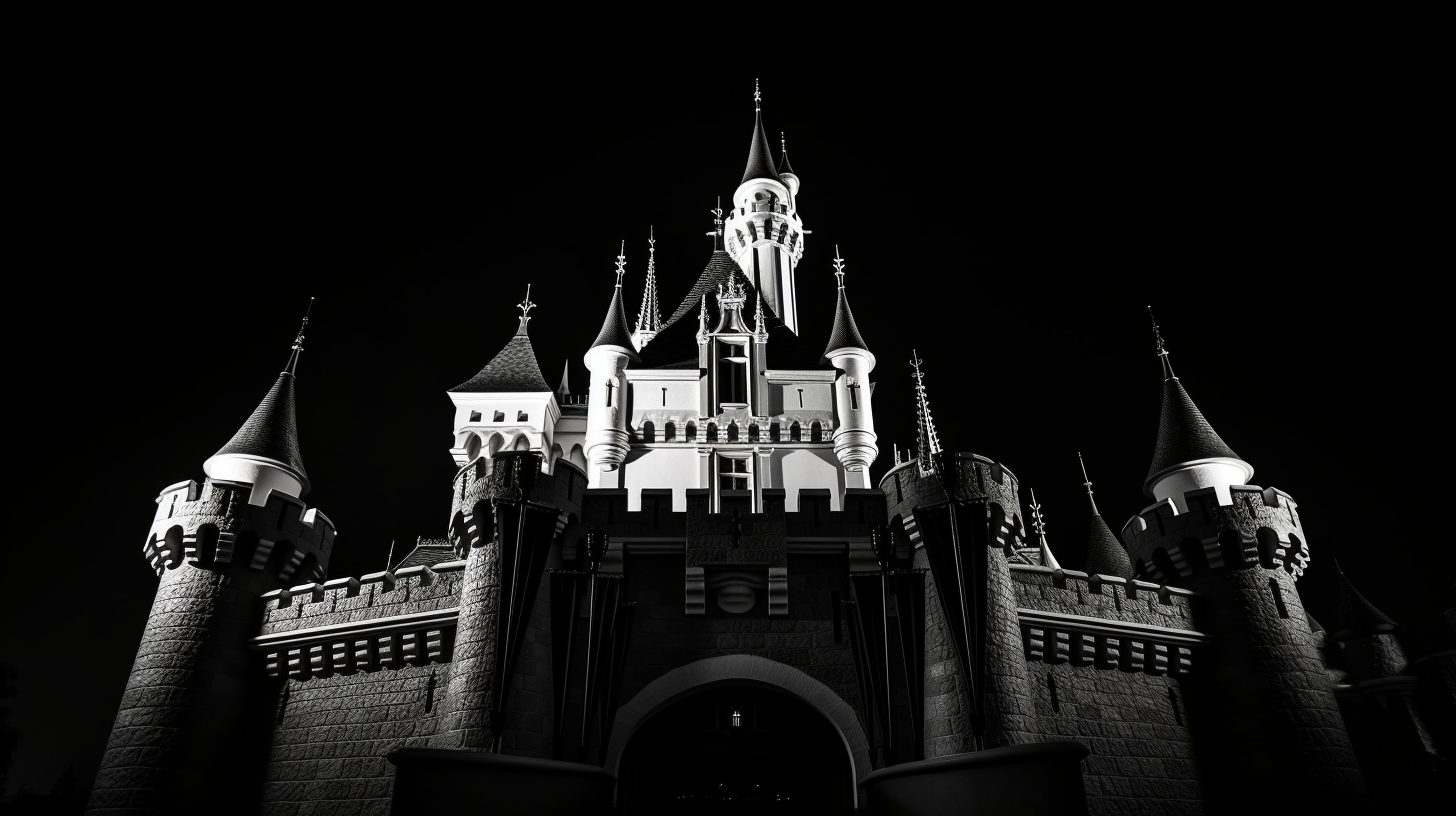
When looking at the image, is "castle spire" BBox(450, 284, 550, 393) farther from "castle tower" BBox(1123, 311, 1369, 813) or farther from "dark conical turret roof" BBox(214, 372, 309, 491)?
"castle tower" BBox(1123, 311, 1369, 813)

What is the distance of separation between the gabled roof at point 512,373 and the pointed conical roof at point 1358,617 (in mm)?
27280

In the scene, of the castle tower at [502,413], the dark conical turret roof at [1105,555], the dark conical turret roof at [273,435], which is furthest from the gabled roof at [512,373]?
the dark conical turret roof at [1105,555]

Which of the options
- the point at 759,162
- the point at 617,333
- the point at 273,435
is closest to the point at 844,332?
the point at 617,333

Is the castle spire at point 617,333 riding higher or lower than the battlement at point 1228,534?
higher

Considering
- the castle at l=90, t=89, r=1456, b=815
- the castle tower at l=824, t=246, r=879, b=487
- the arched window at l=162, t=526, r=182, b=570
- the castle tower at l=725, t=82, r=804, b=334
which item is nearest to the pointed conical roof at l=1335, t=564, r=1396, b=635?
the castle at l=90, t=89, r=1456, b=815

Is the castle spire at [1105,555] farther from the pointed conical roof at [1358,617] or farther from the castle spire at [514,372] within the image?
the castle spire at [514,372]

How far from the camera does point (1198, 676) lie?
14875 mm

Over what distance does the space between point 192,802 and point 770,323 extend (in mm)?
25941

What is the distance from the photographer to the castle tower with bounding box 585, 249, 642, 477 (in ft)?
96.1

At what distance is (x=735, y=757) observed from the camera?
1307 centimetres

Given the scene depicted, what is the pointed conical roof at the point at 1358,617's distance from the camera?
16.5 meters

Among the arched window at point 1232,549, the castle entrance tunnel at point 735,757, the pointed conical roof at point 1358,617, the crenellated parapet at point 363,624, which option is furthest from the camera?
the pointed conical roof at point 1358,617

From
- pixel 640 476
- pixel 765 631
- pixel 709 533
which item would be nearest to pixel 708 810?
pixel 765 631

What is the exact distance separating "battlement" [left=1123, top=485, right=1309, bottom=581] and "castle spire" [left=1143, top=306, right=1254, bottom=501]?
4.68ft
